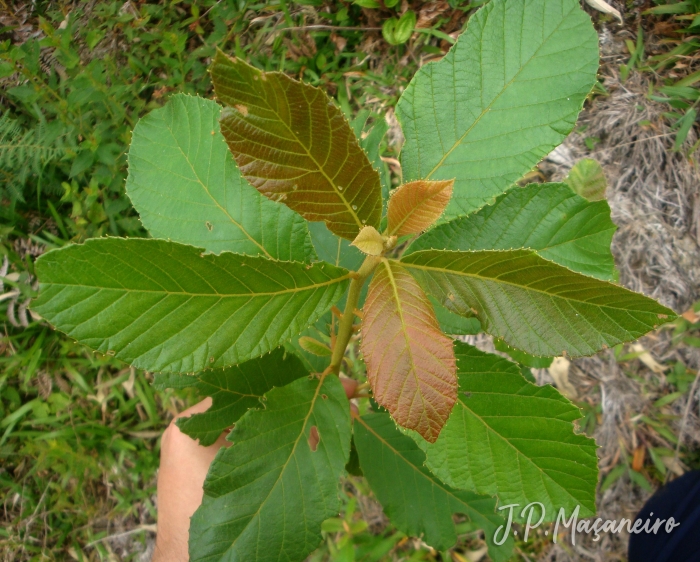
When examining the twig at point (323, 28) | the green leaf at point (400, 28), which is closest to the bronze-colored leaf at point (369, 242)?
the green leaf at point (400, 28)

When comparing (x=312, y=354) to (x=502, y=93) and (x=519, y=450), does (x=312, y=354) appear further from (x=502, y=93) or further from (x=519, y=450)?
(x=502, y=93)

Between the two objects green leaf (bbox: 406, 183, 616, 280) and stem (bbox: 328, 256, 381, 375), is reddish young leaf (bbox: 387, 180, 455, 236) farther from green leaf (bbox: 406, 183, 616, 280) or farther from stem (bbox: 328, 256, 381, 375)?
green leaf (bbox: 406, 183, 616, 280)

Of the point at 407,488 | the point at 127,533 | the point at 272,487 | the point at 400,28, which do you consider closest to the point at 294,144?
the point at 272,487

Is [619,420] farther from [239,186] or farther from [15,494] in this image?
[15,494]

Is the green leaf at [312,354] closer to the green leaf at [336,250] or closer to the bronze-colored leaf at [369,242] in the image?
the green leaf at [336,250]

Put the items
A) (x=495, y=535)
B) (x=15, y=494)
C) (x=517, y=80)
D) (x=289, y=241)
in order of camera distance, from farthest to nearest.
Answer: (x=15, y=494), (x=495, y=535), (x=289, y=241), (x=517, y=80)

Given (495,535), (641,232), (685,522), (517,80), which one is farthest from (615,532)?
(517,80)
